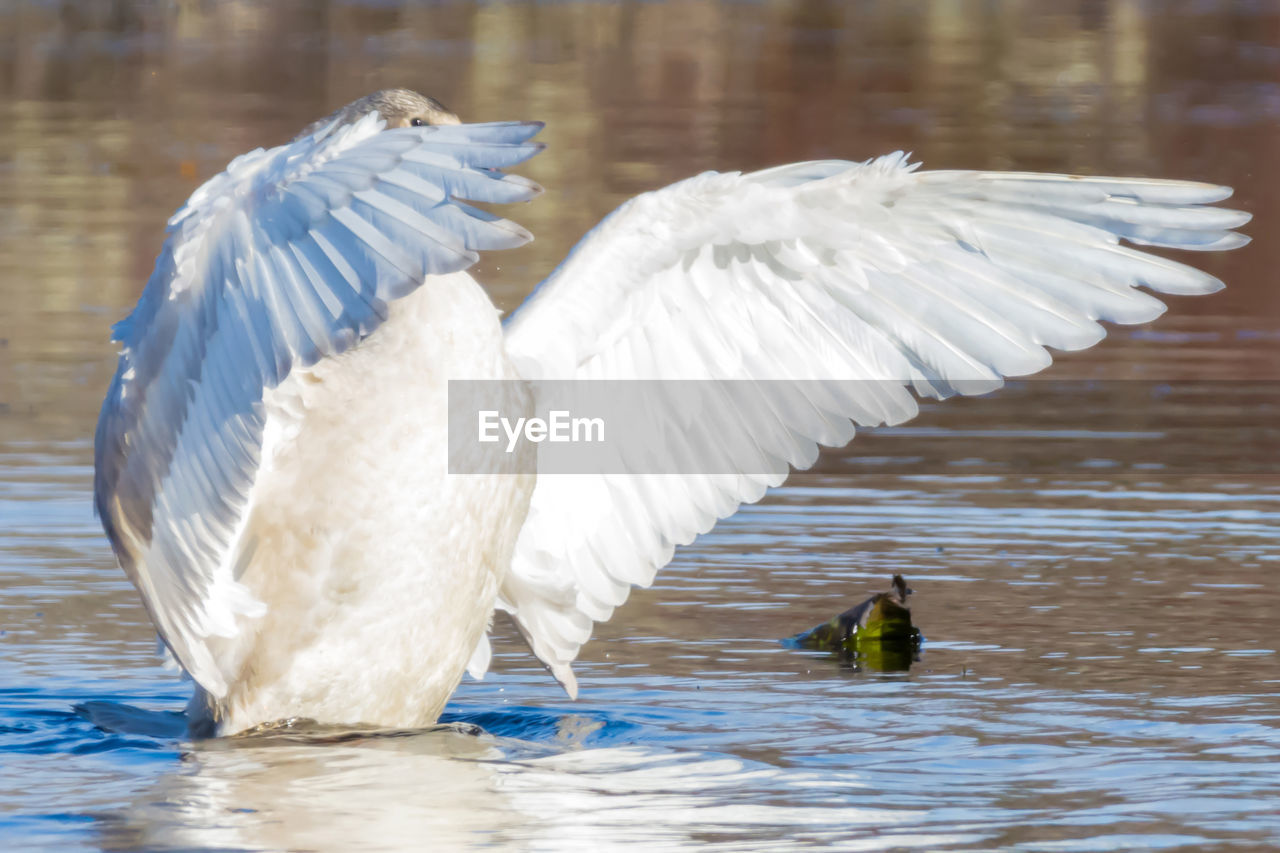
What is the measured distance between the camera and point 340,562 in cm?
616

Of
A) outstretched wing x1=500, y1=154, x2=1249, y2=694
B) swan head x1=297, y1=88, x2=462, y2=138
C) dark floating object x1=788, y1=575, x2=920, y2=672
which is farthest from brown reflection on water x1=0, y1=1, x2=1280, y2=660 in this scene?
swan head x1=297, y1=88, x2=462, y2=138

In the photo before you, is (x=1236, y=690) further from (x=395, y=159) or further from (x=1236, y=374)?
(x=1236, y=374)

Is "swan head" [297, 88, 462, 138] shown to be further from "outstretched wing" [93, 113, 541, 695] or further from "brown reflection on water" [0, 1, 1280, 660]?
"brown reflection on water" [0, 1, 1280, 660]

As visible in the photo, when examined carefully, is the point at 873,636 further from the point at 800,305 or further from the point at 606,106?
the point at 606,106

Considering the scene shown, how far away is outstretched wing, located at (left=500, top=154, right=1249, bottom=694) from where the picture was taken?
6.24m

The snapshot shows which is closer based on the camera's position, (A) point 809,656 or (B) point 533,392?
(B) point 533,392

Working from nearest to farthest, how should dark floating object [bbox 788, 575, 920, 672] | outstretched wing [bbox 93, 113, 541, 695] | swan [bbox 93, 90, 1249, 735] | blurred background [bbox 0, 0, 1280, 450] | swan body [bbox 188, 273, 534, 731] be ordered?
1. outstretched wing [bbox 93, 113, 541, 695]
2. swan [bbox 93, 90, 1249, 735]
3. swan body [bbox 188, 273, 534, 731]
4. dark floating object [bbox 788, 575, 920, 672]
5. blurred background [bbox 0, 0, 1280, 450]

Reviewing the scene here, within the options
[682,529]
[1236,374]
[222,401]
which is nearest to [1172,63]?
[1236,374]

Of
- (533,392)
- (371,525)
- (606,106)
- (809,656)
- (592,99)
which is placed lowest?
(809,656)

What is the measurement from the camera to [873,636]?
7324 millimetres

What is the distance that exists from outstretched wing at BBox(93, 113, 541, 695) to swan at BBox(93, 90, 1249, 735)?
1 cm

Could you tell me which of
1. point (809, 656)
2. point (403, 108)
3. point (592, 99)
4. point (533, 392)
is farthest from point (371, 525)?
point (592, 99)

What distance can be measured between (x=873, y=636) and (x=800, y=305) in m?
1.23

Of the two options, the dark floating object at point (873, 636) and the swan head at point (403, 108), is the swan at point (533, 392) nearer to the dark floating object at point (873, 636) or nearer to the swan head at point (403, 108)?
the swan head at point (403, 108)
